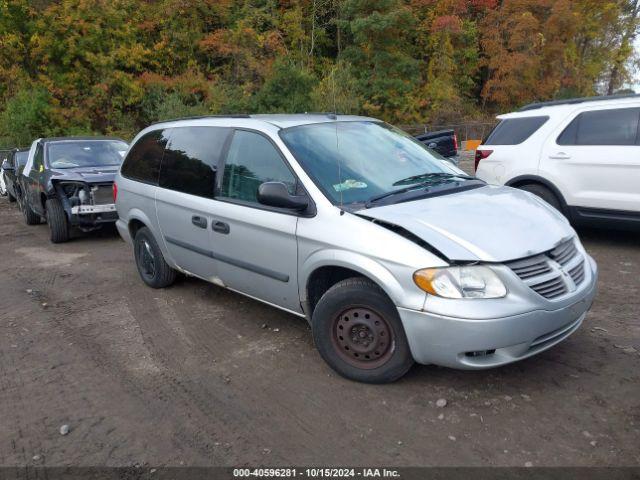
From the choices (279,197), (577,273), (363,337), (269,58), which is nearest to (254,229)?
(279,197)

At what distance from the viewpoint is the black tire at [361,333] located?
132 inches

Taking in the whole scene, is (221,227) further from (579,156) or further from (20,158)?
(20,158)

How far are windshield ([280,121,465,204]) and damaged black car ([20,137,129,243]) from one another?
5.17 m

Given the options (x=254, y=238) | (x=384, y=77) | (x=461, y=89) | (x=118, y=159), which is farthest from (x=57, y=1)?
(x=254, y=238)

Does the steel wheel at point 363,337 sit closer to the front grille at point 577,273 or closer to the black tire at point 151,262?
the front grille at point 577,273

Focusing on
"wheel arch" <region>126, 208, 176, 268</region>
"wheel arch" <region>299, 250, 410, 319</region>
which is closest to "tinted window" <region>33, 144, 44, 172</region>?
"wheel arch" <region>126, 208, 176, 268</region>

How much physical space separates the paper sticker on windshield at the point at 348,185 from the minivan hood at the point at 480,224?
33 centimetres

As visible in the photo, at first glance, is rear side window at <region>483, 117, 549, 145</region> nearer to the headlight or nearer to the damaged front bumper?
the headlight

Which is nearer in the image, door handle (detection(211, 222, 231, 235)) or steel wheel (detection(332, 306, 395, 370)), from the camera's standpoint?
steel wheel (detection(332, 306, 395, 370))

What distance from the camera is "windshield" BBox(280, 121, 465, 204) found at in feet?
12.6

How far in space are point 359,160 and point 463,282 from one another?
1402mm

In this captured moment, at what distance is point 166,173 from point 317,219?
217 cm

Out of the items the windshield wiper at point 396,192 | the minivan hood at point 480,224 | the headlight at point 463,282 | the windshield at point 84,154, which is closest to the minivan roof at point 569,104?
the minivan hood at point 480,224

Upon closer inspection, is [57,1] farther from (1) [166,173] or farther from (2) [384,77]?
(1) [166,173]
